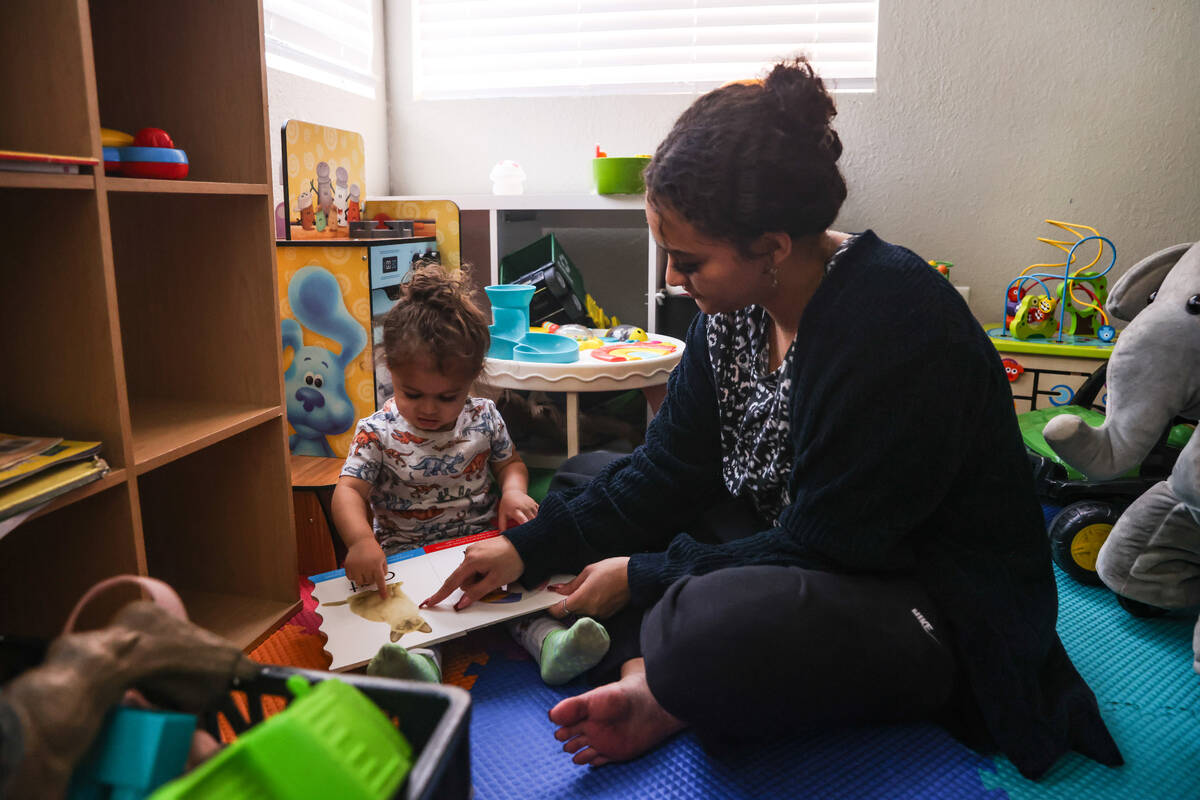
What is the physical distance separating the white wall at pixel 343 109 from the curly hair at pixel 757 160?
994 mm

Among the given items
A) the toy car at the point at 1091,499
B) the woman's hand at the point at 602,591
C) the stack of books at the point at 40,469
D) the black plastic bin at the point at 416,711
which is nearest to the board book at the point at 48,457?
the stack of books at the point at 40,469

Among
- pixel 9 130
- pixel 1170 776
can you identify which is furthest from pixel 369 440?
pixel 1170 776

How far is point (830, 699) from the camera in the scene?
83 cm

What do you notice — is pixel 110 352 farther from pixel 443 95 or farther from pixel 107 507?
pixel 443 95

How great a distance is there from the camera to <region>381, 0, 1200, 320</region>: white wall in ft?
6.34

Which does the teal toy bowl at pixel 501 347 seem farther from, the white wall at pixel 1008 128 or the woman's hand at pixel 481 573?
the white wall at pixel 1008 128


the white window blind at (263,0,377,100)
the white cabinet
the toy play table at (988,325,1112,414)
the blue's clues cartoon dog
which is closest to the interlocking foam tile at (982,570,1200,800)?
the toy play table at (988,325,1112,414)

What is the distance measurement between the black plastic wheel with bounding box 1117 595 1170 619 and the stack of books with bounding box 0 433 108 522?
1296mm

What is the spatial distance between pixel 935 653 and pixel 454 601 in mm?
546

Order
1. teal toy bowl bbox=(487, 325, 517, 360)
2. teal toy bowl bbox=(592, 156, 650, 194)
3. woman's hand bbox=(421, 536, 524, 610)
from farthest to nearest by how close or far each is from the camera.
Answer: teal toy bowl bbox=(592, 156, 650, 194), teal toy bowl bbox=(487, 325, 517, 360), woman's hand bbox=(421, 536, 524, 610)

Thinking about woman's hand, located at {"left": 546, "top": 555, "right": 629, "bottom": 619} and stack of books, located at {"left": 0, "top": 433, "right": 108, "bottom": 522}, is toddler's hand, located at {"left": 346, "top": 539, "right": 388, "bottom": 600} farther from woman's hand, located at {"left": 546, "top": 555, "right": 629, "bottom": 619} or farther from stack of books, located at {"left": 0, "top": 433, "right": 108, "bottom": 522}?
stack of books, located at {"left": 0, "top": 433, "right": 108, "bottom": 522}

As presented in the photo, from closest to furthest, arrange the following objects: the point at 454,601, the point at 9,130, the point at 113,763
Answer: the point at 113,763
the point at 9,130
the point at 454,601

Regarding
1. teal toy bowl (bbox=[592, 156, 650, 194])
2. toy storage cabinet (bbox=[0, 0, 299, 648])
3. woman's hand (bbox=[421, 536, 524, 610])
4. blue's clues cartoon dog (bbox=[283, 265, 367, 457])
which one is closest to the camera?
toy storage cabinet (bbox=[0, 0, 299, 648])

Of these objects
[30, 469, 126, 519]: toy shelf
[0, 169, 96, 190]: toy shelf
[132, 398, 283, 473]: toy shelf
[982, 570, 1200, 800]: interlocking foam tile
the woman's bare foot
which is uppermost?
[0, 169, 96, 190]: toy shelf
